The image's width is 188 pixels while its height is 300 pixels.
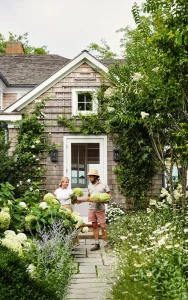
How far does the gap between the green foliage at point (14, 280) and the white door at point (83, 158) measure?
902cm

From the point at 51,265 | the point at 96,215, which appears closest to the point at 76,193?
the point at 96,215

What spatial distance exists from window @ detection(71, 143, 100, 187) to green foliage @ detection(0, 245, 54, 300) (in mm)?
9099

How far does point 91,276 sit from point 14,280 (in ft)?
10.7

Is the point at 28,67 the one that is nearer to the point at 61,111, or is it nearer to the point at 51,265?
the point at 61,111

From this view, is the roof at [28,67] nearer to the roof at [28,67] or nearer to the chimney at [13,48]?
the roof at [28,67]

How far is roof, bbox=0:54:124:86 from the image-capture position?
1944cm

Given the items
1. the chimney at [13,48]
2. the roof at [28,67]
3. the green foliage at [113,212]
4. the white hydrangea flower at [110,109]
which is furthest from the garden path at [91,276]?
the chimney at [13,48]

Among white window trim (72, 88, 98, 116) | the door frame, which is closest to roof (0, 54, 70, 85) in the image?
white window trim (72, 88, 98, 116)

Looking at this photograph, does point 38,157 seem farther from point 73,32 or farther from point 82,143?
point 73,32

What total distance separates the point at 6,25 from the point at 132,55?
23478 millimetres

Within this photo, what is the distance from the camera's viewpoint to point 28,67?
813 inches

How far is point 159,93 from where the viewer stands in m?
9.50

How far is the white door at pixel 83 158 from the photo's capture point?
12750mm

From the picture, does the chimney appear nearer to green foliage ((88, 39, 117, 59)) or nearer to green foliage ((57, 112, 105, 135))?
green foliage ((88, 39, 117, 59))
